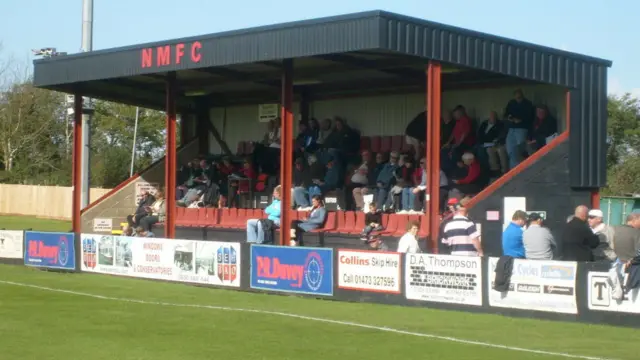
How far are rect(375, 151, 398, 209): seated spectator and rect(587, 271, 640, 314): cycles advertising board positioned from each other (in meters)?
9.64

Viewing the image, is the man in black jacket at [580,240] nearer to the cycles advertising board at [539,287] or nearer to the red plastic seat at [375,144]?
the cycles advertising board at [539,287]

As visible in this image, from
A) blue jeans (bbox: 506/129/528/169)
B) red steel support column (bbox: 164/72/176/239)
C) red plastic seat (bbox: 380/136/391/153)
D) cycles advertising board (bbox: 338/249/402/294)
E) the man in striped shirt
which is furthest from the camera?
red plastic seat (bbox: 380/136/391/153)

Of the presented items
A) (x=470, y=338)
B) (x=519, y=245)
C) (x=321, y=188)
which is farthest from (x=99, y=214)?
(x=470, y=338)

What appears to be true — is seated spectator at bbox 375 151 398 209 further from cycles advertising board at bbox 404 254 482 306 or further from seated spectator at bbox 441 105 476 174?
cycles advertising board at bbox 404 254 482 306

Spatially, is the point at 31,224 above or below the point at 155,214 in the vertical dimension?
below

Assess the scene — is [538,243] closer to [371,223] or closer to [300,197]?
[371,223]

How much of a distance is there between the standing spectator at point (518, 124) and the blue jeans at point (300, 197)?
5501mm

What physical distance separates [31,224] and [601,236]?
120 feet

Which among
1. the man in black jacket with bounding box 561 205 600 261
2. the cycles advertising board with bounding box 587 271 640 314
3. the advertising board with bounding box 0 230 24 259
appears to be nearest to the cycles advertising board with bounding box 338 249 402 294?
the man in black jacket with bounding box 561 205 600 261

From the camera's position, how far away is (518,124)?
899 inches

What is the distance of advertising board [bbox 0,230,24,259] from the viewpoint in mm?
26641

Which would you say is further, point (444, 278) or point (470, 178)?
point (470, 178)

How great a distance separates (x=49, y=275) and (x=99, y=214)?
839 centimetres

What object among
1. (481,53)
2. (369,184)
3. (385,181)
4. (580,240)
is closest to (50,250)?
(369,184)
